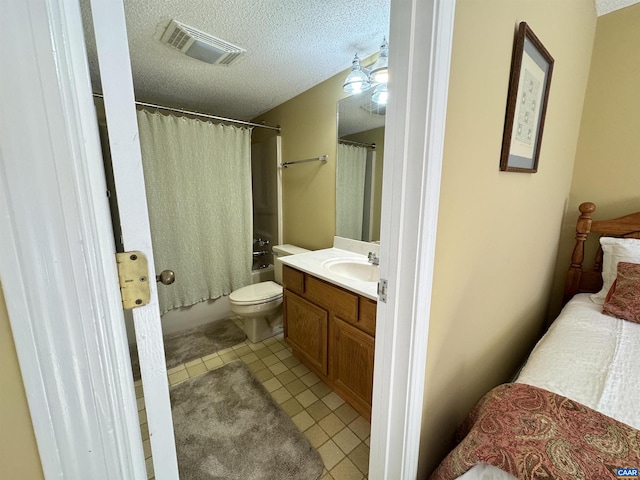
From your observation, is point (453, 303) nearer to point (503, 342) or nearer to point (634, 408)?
point (634, 408)

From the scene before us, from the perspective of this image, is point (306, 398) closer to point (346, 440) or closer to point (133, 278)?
point (346, 440)

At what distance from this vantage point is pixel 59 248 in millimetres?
331

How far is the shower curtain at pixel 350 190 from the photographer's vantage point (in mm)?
2027

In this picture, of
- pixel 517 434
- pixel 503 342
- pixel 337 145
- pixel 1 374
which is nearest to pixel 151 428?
pixel 1 374

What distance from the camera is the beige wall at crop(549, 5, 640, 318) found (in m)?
1.55

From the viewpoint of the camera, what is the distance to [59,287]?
1.10 feet

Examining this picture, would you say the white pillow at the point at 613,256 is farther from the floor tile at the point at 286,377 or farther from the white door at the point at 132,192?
the white door at the point at 132,192

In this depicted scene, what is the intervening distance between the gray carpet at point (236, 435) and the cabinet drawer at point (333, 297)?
68 centimetres

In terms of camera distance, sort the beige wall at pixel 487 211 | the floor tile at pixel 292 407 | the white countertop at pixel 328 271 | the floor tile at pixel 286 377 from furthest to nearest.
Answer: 1. the floor tile at pixel 286 377
2. the floor tile at pixel 292 407
3. the white countertop at pixel 328 271
4. the beige wall at pixel 487 211

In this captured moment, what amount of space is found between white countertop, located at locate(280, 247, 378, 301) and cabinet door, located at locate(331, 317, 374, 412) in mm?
230

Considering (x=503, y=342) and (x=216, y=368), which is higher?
(x=503, y=342)

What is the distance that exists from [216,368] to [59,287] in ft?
6.07

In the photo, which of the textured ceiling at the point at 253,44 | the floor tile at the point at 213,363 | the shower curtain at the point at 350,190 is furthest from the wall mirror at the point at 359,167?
the floor tile at the point at 213,363

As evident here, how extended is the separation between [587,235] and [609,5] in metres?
1.40
